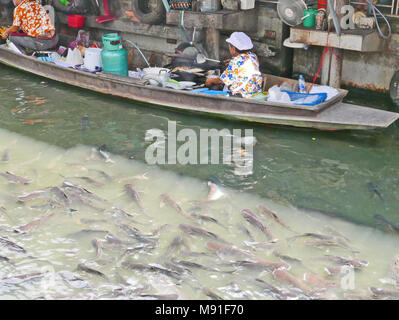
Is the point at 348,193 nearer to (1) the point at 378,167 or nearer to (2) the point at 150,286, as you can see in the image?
(1) the point at 378,167

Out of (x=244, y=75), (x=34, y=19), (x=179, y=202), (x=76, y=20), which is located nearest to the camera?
(x=179, y=202)

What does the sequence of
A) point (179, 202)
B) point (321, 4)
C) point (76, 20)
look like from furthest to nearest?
1. point (76, 20)
2. point (321, 4)
3. point (179, 202)

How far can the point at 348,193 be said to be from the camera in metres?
7.01

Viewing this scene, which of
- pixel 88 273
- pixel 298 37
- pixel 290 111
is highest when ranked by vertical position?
pixel 298 37

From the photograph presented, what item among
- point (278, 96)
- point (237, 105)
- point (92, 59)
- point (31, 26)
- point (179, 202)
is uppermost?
point (31, 26)

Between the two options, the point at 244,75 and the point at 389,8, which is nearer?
the point at 244,75

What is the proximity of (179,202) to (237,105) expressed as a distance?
240 cm

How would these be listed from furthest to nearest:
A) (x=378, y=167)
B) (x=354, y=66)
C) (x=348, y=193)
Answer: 1. (x=354, y=66)
2. (x=378, y=167)
3. (x=348, y=193)

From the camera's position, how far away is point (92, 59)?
418 inches

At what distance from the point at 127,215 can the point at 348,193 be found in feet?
8.95

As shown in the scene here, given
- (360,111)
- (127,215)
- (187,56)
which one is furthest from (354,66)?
(127,215)

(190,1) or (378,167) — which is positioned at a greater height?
(190,1)
